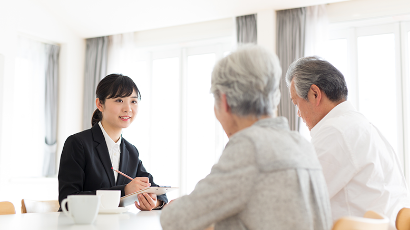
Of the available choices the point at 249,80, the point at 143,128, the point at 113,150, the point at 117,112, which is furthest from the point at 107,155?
the point at 143,128

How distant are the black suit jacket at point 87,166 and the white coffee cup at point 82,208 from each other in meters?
0.50

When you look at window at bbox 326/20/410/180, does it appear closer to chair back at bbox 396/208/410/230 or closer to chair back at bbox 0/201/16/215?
chair back at bbox 396/208/410/230

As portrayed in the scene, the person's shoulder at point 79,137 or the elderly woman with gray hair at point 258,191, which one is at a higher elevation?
the person's shoulder at point 79,137

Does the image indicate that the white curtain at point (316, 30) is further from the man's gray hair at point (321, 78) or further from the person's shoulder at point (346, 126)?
the person's shoulder at point (346, 126)

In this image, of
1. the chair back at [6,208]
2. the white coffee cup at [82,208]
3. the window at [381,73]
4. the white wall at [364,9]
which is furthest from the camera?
the window at [381,73]

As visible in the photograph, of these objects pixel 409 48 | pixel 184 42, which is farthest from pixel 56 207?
pixel 409 48

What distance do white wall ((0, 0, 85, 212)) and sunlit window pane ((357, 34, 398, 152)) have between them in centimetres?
377

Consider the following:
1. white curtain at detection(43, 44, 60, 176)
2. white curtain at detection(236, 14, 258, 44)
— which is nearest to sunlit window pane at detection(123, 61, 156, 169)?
white curtain at detection(43, 44, 60, 176)

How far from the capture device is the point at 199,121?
507cm

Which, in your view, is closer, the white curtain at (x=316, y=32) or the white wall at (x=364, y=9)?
the white wall at (x=364, y=9)

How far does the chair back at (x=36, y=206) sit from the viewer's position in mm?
1984

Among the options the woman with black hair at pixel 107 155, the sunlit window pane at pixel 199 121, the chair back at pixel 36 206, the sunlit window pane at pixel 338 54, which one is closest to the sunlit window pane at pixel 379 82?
the sunlit window pane at pixel 338 54

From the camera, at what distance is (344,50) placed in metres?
4.41

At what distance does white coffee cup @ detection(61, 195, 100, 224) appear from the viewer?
121 cm
